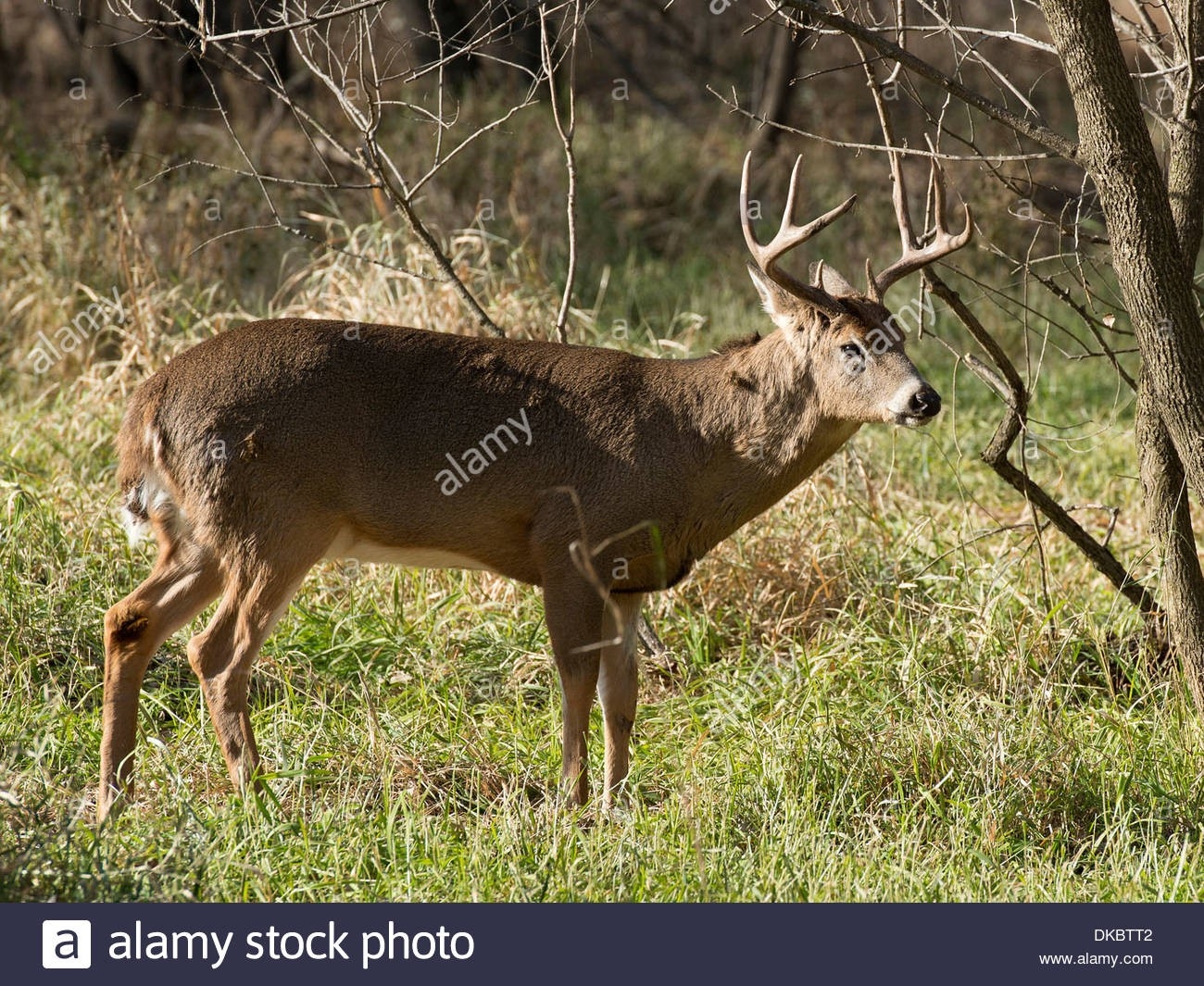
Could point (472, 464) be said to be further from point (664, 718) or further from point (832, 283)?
point (832, 283)

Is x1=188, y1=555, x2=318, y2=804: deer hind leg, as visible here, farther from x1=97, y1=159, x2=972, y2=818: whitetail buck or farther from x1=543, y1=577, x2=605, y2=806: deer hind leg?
x1=543, y1=577, x2=605, y2=806: deer hind leg

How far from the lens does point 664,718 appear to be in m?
5.71

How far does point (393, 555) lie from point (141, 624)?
860 millimetres

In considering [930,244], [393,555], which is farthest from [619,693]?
[930,244]

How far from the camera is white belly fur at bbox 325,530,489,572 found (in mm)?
5148

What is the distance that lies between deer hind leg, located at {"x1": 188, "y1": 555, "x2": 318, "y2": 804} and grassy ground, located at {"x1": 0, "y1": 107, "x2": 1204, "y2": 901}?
132 millimetres

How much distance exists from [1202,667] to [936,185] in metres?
1.88

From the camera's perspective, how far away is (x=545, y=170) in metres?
12.4

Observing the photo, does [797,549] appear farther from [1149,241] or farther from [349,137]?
[349,137]

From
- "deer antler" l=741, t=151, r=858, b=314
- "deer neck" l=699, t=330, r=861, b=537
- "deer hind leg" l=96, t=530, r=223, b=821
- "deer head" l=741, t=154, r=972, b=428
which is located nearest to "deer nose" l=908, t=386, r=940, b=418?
"deer head" l=741, t=154, r=972, b=428

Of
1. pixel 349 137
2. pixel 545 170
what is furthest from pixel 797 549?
pixel 349 137

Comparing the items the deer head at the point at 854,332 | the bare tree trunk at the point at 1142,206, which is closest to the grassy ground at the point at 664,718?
the deer head at the point at 854,332

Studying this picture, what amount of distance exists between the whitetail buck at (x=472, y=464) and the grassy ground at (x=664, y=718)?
364 millimetres

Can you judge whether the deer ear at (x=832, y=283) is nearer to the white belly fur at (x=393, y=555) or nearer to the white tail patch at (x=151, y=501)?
the white belly fur at (x=393, y=555)
